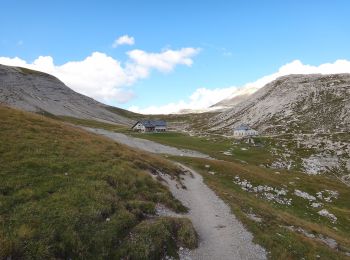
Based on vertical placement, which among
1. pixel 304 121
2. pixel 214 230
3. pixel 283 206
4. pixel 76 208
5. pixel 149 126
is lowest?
pixel 283 206

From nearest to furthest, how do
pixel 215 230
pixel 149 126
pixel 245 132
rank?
pixel 215 230
pixel 245 132
pixel 149 126

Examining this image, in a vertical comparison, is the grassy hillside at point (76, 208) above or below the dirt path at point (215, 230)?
above

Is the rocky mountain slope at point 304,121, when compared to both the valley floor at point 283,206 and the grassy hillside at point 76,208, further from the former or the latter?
the grassy hillside at point 76,208

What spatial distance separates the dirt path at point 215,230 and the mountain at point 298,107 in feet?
347

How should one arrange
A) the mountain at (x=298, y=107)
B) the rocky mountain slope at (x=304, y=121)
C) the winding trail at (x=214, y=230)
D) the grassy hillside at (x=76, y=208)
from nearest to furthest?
the grassy hillside at (x=76, y=208), the winding trail at (x=214, y=230), the rocky mountain slope at (x=304, y=121), the mountain at (x=298, y=107)

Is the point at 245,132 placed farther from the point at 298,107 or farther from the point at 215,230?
the point at 215,230

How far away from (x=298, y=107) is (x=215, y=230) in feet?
465

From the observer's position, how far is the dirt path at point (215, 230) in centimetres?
2297

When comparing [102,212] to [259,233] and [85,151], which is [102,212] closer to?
[259,233]

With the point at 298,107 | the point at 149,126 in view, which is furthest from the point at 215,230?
the point at 149,126

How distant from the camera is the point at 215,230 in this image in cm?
2711

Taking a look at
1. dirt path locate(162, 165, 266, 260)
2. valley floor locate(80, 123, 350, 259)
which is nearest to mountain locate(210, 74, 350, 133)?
valley floor locate(80, 123, 350, 259)

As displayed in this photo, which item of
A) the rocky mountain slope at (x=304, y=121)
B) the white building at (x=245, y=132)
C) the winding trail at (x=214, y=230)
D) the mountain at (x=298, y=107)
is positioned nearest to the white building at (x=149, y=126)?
the rocky mountain slope at (x=304, y=121)

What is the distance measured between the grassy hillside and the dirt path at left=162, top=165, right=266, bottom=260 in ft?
4.26
